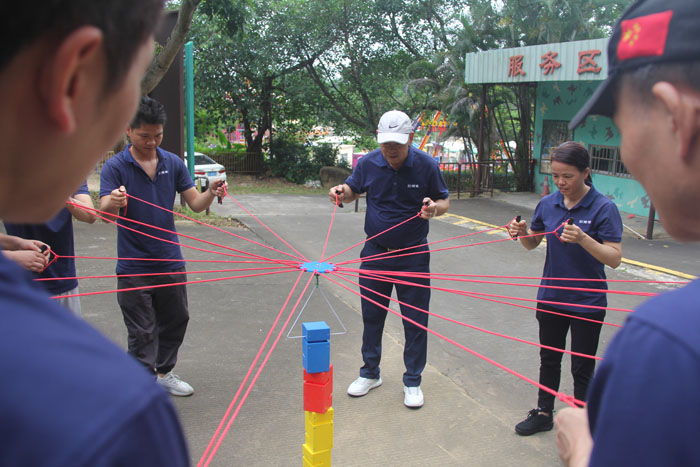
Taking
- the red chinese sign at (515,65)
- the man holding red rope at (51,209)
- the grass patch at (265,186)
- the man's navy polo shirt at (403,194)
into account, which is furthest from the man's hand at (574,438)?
the grass patch at (265,186)

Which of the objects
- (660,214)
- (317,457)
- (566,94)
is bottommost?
(317,457)

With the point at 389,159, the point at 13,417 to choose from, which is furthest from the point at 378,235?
the point at 13,417

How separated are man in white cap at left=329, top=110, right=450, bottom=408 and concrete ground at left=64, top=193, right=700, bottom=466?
312 mm

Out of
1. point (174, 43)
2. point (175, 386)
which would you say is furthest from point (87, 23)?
point (174, 43)

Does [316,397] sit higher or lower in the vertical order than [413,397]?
higher

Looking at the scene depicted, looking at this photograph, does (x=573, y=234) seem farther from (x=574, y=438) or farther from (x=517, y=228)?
(x=574, y=438)

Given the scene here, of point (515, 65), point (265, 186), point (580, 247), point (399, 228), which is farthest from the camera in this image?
point (265, 186)

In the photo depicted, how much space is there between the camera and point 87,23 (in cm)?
73

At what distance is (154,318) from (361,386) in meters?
1.64

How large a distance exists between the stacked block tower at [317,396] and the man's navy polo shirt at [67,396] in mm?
2354

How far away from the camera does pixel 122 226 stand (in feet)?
13.6

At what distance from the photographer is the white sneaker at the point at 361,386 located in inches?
180

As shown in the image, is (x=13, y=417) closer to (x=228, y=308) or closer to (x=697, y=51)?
(x=697, y=51)

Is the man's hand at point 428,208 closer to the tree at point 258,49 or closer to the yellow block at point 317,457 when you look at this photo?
the yellow block at point 317,457
